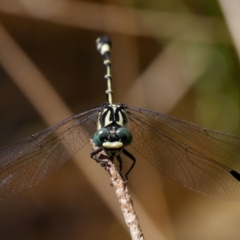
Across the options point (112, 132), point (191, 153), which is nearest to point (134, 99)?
point (191, 153)

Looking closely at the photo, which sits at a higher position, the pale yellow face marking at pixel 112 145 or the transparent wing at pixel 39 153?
the transparent wing at pixel 39 153

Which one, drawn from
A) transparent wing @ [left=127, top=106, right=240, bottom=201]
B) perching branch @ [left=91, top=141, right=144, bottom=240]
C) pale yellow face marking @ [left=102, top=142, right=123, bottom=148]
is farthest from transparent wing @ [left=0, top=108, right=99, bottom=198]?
perching branch @ [left=91, top=141, right=144, bottom=240]

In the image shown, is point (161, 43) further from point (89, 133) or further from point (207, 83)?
point (89, 133)

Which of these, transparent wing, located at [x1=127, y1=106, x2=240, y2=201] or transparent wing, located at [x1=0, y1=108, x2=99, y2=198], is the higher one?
transparent wing, located at [x1=0, y1=108, x2=99, y2=198]

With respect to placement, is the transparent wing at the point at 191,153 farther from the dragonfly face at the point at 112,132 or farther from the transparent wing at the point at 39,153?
the transparent wing at the point at 39,153

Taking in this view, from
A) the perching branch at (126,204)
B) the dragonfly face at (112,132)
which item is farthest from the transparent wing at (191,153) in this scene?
the perching branch at (126,204)

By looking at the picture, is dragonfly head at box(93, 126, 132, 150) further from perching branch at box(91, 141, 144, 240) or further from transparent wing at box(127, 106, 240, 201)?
transparent wing at box(127, 106, 240, 201)

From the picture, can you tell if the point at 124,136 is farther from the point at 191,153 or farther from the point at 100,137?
the point at 191,153
